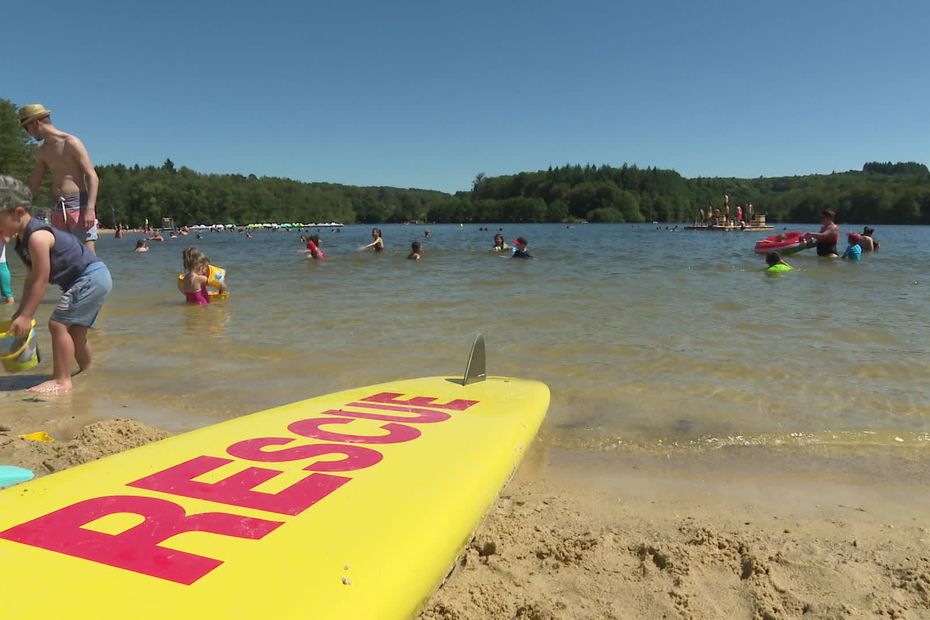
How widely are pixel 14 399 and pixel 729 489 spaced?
440 cm

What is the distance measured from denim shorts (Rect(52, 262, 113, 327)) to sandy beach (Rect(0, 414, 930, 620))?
1136 millimetres

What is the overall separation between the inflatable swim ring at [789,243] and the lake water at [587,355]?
6413 mm

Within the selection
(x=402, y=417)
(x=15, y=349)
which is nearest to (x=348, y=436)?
(x=402, y=417)

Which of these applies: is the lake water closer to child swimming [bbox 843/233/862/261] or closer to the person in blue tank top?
the person in blue tank top

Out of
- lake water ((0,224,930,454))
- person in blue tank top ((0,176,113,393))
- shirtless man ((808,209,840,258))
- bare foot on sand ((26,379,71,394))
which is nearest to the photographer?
person in blue tank top ((0,176,113,393))

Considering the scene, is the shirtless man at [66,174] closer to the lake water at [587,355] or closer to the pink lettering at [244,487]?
the lake water at [587,355]

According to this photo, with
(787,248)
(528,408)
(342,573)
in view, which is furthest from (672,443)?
(787,248)

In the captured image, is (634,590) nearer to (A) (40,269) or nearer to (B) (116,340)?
(A) (40,269)

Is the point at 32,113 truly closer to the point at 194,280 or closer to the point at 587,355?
the point at 194,280

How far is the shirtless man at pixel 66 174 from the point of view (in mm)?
5191

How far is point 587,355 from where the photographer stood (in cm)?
544

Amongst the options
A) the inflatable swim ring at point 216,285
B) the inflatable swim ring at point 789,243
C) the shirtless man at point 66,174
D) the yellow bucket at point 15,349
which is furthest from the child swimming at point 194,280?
the inflatable swim ring at point 789,243

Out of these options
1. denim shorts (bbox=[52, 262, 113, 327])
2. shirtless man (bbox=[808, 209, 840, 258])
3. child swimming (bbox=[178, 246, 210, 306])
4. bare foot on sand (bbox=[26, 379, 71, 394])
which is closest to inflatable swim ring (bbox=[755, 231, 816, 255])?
shirtless man (bbox=[808, 209, 840, 258])

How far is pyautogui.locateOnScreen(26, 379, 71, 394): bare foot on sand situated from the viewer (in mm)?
4154
